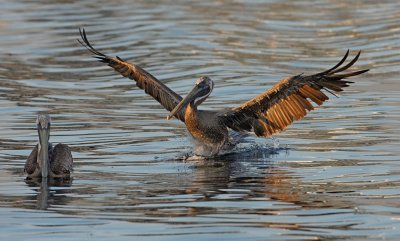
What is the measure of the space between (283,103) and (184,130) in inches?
88.0

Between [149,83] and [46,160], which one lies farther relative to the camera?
[149,83]

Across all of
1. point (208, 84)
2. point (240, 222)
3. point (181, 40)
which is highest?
point (181, 40)

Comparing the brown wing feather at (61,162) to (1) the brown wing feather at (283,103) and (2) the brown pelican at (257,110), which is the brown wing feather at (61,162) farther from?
(1) the brown wing feather at (283,103)

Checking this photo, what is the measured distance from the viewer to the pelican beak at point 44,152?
10.8m

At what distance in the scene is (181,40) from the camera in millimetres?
22125

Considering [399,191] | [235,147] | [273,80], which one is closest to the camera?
[399,191]

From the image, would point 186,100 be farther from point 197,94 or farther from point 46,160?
point 46,160

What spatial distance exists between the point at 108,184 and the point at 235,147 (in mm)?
2789

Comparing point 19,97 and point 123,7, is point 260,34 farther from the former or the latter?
point 19,97

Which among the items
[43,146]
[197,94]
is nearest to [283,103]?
[197,94]

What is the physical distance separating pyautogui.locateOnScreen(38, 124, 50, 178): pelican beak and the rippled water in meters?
0.19

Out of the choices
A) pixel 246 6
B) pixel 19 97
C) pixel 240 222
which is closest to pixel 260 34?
pixel 246 6

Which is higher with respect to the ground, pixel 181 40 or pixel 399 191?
Answer: pixel 181 40

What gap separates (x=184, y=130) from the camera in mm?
14242
